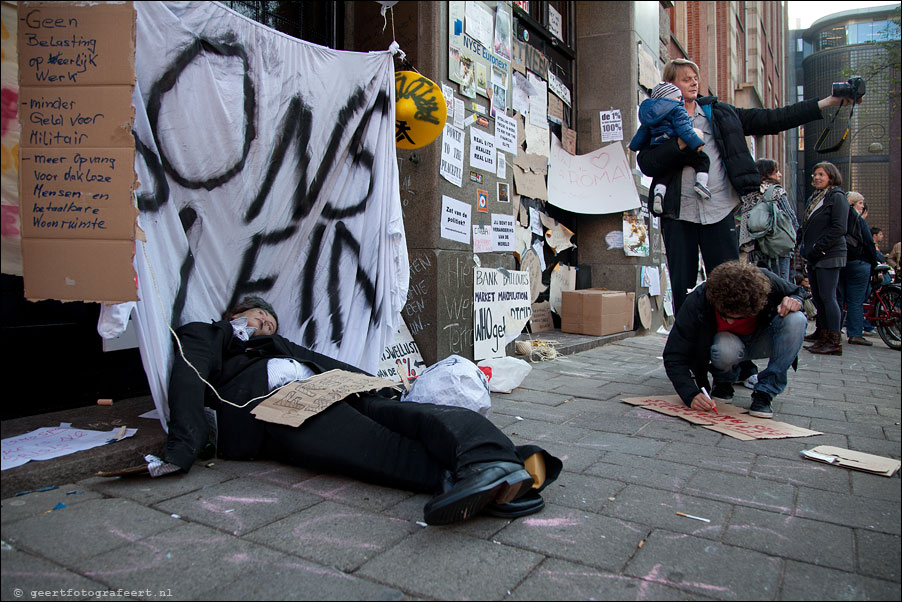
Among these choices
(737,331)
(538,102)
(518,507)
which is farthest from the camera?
(538,102)

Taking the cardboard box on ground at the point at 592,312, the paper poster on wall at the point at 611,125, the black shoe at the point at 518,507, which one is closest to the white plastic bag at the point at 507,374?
the black shoe at the point at 518,507

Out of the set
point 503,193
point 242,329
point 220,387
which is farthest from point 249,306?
point 503,193

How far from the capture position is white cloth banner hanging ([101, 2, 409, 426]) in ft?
9.21

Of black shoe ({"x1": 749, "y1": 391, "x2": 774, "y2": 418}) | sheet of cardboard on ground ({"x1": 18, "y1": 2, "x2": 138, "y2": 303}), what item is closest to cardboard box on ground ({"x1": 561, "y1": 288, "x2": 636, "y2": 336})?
black shoe ({"x1": 749, "y1": 391, "x2": 774, "y2": 418})

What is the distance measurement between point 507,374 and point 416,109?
177 centimetres

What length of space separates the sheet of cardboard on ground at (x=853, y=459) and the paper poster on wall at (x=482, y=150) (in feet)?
9.78

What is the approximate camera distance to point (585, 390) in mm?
4219

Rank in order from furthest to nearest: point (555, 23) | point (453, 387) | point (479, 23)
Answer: point (555, 23) < point (479, 23) < point (453, 387)

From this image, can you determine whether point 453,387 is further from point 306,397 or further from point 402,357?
point 402,357

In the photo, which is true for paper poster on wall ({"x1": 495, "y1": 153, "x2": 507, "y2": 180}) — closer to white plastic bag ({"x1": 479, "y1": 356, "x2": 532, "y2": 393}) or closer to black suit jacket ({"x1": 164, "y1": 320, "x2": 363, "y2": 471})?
white plastic bag ({"x1": 479, "y1": 356, "x2": 532, "y2": 393})

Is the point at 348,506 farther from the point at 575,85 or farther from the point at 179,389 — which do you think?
the point at 575,85

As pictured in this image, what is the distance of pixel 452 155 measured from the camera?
4.51 meters

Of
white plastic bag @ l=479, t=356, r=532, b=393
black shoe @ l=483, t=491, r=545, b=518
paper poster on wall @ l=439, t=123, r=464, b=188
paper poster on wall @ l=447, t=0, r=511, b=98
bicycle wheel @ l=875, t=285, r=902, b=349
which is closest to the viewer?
black shoe @ l=483, t=491, r=545, b=518

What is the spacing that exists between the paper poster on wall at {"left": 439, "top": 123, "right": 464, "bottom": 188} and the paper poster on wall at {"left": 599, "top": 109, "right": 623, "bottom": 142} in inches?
143
